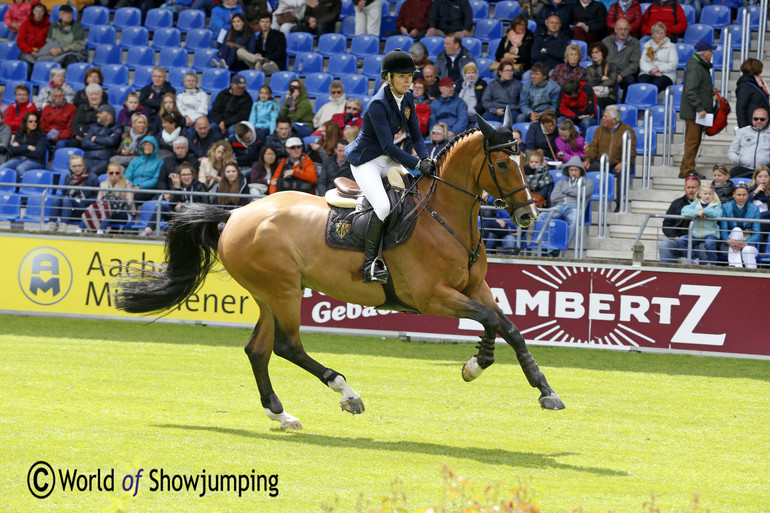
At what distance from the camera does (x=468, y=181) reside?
8516 millimetres

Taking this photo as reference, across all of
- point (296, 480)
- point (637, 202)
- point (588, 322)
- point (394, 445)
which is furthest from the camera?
point (637, 202)

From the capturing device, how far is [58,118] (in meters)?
19.8

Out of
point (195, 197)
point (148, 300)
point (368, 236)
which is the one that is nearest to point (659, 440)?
point (368, 236)

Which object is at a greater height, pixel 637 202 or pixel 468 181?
pixel 468 181

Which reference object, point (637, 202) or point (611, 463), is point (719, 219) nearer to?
point (637, 202)

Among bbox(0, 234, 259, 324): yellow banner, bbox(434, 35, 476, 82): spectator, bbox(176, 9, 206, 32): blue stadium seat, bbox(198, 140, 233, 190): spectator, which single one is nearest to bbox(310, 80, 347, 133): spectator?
bbox(198, 140, 233, 190): spectator

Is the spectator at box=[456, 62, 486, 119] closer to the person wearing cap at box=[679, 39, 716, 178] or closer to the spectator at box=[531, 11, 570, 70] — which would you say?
the spectator at box=[531, 11, 570, 70]

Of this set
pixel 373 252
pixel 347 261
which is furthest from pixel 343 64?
pixel 373 252

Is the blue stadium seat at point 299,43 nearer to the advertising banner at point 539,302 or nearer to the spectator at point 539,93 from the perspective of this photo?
the spectator at point 539,93

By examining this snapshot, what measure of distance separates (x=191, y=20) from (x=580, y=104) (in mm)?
9152

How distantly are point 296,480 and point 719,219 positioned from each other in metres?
8.75

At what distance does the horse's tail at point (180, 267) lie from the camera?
31.7 feet

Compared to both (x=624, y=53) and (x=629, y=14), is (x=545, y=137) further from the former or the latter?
(x=629, y=14)

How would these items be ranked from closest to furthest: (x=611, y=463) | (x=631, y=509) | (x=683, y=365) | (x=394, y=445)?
(x=631, y=509) < (x=611, y=463) < (x=394, y=445) < (x=683, y=365)
